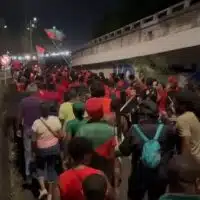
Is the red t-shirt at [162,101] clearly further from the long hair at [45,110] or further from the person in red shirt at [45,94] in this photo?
the long hair at [45,110]

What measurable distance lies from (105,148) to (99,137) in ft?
0.52

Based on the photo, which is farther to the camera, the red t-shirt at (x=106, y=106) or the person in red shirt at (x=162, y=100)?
the person in red shirt at (x=162, y=100)

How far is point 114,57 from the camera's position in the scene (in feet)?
132

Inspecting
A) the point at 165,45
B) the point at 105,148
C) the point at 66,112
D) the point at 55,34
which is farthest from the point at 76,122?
the point at 55,34

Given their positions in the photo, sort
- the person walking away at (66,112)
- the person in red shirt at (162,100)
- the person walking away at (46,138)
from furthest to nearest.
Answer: the person in red shirt at (162,100) < the person walking away at (66,112) < the person walking away at (46,138)

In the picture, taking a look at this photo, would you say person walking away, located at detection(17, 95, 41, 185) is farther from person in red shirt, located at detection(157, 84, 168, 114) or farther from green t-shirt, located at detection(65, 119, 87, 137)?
person in red shirt, located at detection(157, 84, 168, 114)

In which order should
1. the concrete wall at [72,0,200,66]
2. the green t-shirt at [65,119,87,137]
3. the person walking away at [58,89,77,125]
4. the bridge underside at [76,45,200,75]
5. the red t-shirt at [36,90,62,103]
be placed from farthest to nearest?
the bridge underside at [76,45,200,75] < the concrete wall at [72,0,200,66] < the red t-shirt at [36,90,62,103] < the person walking away at [58,89,77,125] < the green t-shirt at [65,119,87,137]

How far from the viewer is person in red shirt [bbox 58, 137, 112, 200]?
168 inches

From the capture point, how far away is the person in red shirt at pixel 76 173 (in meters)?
4.26

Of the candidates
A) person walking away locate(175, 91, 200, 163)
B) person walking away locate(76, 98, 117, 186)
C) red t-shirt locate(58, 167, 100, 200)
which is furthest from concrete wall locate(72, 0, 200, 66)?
red t-shirt locate(58, 167, 100, 200)

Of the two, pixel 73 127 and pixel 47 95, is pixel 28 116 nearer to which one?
pixel 47 95

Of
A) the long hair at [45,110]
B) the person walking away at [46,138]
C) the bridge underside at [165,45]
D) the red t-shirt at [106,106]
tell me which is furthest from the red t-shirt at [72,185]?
the bridge underside at [165,45]

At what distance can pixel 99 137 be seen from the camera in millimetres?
Answer: 5762

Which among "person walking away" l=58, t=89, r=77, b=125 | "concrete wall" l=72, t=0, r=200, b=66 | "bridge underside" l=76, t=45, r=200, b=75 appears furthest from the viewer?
"bridge underside" l=76, t=45, r=200, b=75
